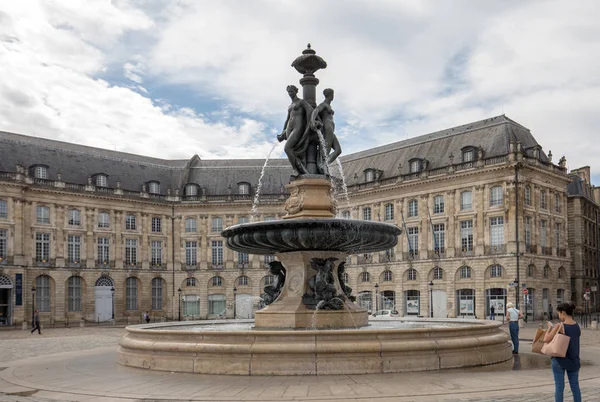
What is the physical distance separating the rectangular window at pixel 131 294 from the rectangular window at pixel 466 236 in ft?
99.8

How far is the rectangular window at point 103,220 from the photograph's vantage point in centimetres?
6417

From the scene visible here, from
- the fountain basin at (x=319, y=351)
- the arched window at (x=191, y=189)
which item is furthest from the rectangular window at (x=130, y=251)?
the fountain basin at (x=319, y=351)

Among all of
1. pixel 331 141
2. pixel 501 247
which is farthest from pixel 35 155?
→ pixel 331 141

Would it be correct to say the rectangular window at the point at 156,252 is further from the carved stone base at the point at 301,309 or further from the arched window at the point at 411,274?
the carved stone base at the point at 301,309

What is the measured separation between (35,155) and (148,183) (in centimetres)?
1127

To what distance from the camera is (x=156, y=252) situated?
224 ft

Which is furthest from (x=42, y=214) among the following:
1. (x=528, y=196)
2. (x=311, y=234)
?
(x=311, y=234)

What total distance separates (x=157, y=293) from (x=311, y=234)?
54014mm

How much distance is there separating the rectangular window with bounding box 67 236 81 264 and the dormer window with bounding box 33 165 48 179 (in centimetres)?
579

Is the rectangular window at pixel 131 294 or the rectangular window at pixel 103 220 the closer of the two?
the rectangular window at pixel 103 220

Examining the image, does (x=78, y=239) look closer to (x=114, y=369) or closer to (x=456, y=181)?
(x=456, y=181)

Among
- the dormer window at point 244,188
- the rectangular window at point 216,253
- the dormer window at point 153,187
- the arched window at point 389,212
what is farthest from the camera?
the dormer window at point 244,188

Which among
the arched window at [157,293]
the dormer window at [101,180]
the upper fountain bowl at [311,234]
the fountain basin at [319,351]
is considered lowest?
the arched window at [157,293]

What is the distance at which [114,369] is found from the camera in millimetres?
15094
